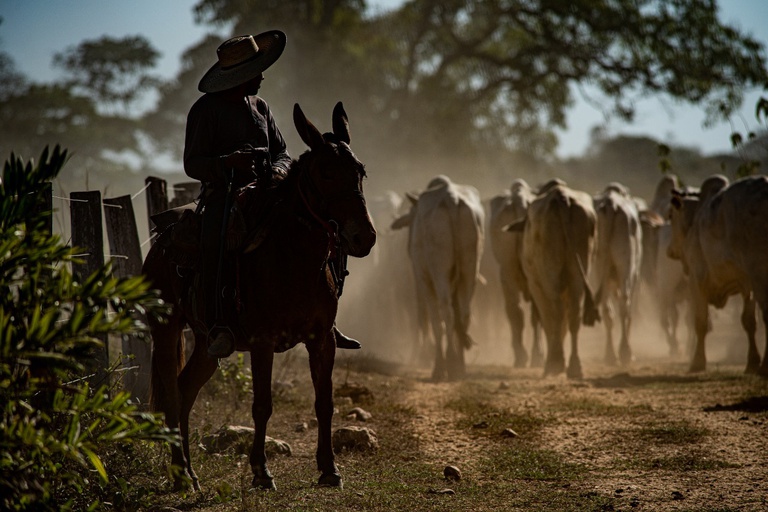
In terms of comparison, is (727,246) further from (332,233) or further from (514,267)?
(332,233)

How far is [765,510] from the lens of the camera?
508 centimetres

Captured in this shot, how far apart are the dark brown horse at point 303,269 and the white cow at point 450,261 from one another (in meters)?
6.79

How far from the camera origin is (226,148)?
641 centimetres

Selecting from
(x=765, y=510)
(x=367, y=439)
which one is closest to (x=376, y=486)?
(x=367, y=439)

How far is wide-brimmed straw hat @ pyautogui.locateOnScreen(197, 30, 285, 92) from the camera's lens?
20.8ft

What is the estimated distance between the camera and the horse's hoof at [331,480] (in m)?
6.13

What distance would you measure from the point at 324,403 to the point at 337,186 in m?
1.58

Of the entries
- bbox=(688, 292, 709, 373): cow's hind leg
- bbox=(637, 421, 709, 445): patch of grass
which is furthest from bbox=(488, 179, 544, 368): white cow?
bbox=(637, 421, 709, 445): patch of grass

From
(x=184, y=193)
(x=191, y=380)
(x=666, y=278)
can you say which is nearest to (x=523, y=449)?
(x=191, y=380)

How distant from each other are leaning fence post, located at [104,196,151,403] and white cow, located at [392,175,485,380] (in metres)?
5.42

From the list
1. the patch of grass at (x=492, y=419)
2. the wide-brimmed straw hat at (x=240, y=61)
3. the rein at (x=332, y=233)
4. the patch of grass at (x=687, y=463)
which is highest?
the wide-brimmed straw hat at (x=240, y=61)

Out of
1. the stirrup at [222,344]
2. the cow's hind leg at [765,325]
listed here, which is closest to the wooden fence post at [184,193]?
the stirrup at [222,344]

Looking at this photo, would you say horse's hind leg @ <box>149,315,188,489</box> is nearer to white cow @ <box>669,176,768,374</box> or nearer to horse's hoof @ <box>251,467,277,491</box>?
horse's hoof @ <box>251,467,277,491</box>

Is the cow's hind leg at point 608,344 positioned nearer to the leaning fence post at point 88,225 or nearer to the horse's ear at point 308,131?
the leaning fence post at point 88,225
